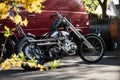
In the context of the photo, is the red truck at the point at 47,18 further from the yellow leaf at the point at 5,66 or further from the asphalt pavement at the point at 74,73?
the yellow leaf at the point at 5,66

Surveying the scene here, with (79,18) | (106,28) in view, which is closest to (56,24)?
(79,18)

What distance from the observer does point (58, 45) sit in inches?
366

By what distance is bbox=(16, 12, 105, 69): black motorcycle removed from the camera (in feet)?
29.8

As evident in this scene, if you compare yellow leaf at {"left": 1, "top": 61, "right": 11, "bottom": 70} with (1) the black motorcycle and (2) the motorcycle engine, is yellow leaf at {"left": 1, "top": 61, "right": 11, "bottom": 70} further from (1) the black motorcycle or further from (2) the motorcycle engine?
(2) the motorcycle engine

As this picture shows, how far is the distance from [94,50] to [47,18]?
2735mm

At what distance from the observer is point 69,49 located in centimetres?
945

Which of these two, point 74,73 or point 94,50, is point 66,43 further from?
point 74,73

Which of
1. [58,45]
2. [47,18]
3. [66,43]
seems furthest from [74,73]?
[47,18]

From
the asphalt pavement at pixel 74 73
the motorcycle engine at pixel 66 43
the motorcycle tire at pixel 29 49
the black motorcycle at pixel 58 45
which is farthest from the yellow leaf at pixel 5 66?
the motorcycle engine at pixel 66 43

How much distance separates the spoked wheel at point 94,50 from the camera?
9764 millimetres

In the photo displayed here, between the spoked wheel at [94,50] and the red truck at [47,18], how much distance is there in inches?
74.6

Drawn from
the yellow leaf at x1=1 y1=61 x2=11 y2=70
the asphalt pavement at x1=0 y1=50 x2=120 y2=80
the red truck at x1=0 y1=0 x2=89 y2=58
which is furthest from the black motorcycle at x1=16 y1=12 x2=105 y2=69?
the yellow leaf at x1=1 y1=61 x2=11 y2=70

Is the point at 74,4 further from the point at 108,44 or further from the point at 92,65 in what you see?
the point at 92,65

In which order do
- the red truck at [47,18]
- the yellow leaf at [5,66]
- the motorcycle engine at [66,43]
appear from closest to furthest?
the yellow leaf at [5,66], the motorcycle engine at [66,43], the red truck at [47,18]
